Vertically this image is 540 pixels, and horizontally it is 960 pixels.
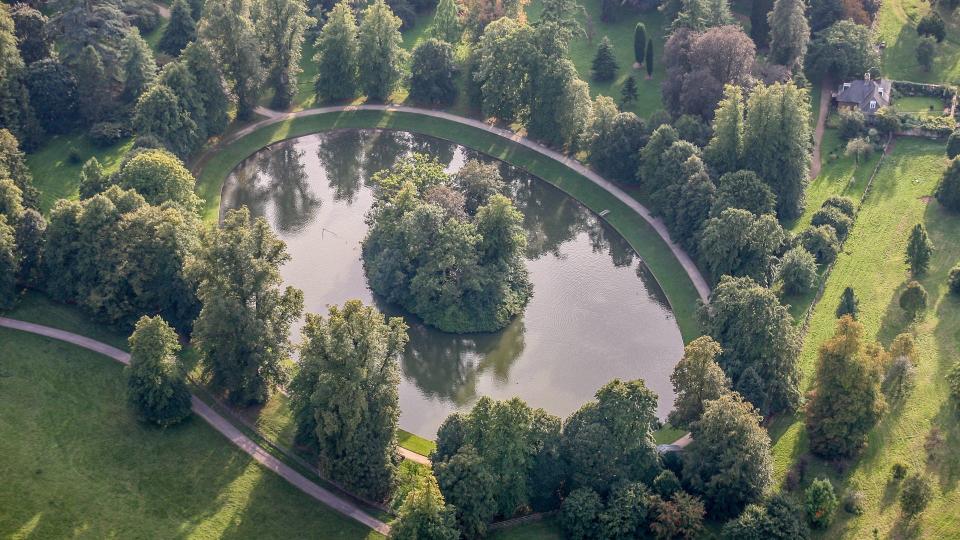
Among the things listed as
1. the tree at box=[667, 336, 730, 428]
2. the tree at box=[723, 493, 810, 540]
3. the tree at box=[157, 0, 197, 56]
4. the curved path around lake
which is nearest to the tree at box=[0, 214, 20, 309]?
the curved path around lake

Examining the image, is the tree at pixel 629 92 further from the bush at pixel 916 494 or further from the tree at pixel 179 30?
the bush at pixel 916 494

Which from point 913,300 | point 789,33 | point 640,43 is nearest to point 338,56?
point 640,43

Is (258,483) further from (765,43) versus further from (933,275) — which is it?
(765,43)

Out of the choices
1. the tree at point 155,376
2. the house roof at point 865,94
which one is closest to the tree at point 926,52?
the house roof at point 865,94

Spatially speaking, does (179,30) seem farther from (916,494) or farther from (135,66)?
(916,494)

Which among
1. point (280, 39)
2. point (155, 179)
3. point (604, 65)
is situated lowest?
point (155, 179)

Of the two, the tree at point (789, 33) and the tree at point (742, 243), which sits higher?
the tree at point (789, 33)

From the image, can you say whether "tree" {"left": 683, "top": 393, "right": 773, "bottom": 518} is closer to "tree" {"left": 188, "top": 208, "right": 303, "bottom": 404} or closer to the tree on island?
the tree on island
